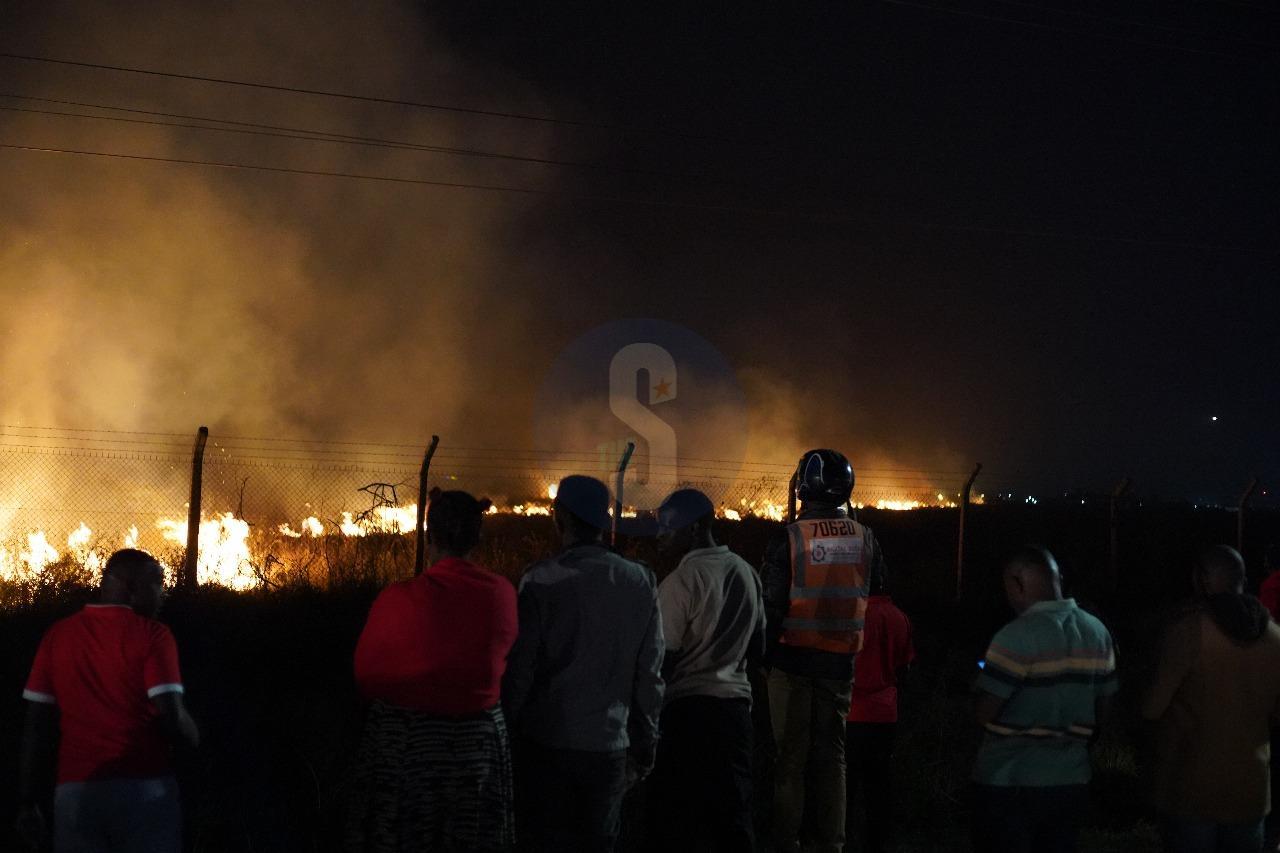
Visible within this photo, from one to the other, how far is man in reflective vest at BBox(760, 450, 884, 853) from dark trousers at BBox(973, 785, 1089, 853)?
1.31 meters

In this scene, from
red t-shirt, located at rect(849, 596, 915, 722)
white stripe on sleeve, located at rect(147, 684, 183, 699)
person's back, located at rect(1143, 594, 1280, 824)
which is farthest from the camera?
red t-shirt, located at rect(849, 596, 915, 722)

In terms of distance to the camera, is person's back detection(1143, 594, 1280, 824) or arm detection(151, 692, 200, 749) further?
person's back detection(1143, 594, 1280, 824)

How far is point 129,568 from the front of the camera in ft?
11.5

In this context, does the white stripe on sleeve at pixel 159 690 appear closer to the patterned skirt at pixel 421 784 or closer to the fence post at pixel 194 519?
the patterned skirt at pixel 421 784

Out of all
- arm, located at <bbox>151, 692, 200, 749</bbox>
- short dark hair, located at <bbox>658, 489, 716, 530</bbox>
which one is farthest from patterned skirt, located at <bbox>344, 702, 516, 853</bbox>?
short dark hair, located at <bbox>658, 489, 716, 530</bbox>

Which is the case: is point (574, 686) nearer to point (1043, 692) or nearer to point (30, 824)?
point (1043, 692)

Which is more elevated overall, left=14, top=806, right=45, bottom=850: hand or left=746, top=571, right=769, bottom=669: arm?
left=746, top=571, right=769, bottom=669: arm

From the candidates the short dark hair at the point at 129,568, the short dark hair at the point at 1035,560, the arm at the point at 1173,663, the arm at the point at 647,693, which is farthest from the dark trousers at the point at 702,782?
the short dark hair at the point at 129,568

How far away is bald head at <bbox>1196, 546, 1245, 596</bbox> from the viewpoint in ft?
14.2

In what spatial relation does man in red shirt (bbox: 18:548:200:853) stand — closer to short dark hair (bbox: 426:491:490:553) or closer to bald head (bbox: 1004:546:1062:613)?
short dark hair (bbox: 426:491:490:553)

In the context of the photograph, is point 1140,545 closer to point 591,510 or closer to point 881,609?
point 881,609

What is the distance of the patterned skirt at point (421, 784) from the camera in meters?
3.53

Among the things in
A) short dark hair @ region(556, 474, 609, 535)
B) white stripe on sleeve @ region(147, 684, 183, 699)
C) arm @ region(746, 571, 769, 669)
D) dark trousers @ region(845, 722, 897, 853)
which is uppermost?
short dark hair @ region(556, 474, 609, 535)

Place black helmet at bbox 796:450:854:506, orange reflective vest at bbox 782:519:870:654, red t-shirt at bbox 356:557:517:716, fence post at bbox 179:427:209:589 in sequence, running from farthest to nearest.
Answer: fence post at bbox 179:427:209:589, black helmet at bbox 796:450:854:506, orange reflective vest at bbox 782:519:870:654, red t-shirt at bbox 356:557:517:716
